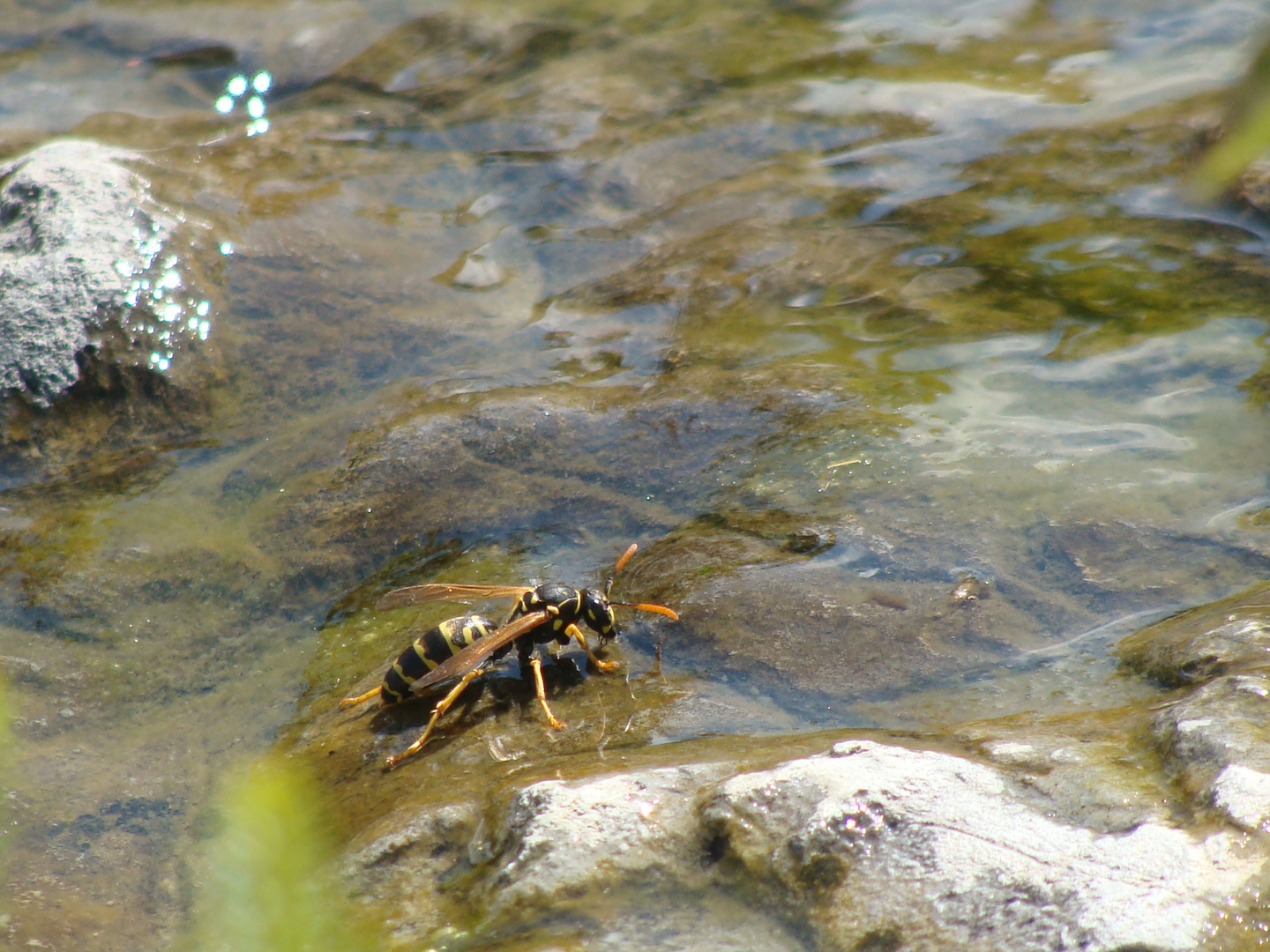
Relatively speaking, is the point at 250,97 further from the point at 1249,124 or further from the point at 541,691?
the point at 1249,124

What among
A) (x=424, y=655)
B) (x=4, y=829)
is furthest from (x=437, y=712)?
(x=4, y=829)

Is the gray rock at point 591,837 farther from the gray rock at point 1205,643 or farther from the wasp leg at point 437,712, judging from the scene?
the gray rock at point 1205,643

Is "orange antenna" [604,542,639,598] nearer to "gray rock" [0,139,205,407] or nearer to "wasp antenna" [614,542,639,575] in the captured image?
"wasp antenna" [614,542,639,575]

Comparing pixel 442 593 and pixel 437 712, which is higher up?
pixel 442 593

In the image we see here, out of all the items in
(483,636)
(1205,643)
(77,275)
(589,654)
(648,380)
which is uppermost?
(77,275)

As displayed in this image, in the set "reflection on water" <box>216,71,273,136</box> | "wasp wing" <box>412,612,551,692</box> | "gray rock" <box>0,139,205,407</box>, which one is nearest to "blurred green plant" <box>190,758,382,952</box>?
"wasp wing" <box>412,612,551,692</box>

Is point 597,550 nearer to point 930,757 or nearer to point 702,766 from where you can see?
point 702,766
